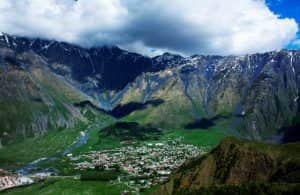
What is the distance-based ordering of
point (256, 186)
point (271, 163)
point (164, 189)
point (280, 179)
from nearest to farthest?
point (256, 186) → point (280, 179) → point (271, 163) → point (164, 189)

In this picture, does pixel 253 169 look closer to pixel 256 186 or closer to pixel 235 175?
pixel 235 175

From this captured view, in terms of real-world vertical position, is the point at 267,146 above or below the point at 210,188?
above

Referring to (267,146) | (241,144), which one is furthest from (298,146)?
(241,144)

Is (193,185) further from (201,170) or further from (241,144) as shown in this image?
(241,144)

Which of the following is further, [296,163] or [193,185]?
[193,185]

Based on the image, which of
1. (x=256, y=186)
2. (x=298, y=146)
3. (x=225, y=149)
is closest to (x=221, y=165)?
(x=225, y=149)

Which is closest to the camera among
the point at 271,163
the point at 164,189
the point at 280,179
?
the point at 280,179
